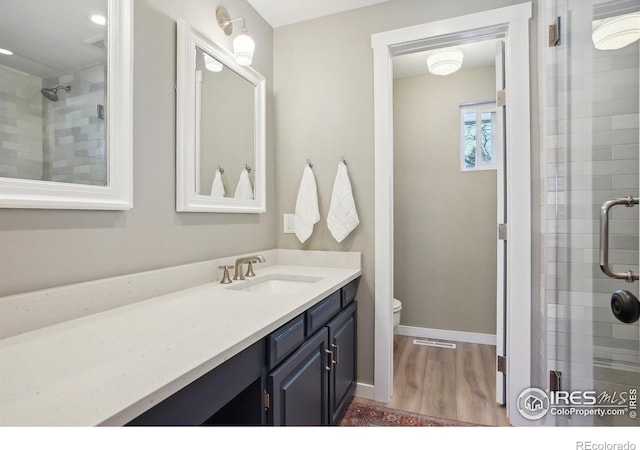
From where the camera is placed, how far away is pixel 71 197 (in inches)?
39.8

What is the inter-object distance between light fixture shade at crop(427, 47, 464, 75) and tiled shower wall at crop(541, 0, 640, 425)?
736 mm

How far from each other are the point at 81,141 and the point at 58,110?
0.34 feet

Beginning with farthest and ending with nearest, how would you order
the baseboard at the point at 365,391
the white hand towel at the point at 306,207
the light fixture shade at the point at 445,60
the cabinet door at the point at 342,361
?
the light fixture shade at the point at 445,60
the white hand towel at the point at 306,207
the baseboard at the point at 365,391
the cabinet door at the point at 342,361

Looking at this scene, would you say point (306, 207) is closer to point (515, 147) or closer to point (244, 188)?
point (244, 188)

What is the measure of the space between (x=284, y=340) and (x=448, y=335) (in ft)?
7.81

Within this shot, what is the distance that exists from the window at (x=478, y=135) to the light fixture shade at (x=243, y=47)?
6.83 feet

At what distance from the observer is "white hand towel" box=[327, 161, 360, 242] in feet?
6.50

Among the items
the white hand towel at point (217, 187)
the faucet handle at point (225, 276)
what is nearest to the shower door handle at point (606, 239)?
the faucet handle at point (225, 276)

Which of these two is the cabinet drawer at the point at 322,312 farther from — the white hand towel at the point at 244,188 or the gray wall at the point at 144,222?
the white hand towel at the point at 244,188

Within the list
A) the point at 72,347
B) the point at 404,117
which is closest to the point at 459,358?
the point at 404,117

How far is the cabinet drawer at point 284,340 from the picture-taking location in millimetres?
1002

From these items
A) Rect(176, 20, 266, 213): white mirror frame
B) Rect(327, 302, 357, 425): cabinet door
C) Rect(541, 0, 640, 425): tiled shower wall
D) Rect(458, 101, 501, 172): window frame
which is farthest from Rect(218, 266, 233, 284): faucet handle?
Rect(458, 101, 501, 172): window frame

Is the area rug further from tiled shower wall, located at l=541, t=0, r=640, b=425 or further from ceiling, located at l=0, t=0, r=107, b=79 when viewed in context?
ceiling, located at l=0, t=0, r=107, b=79

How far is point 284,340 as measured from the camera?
1073 millimetres
